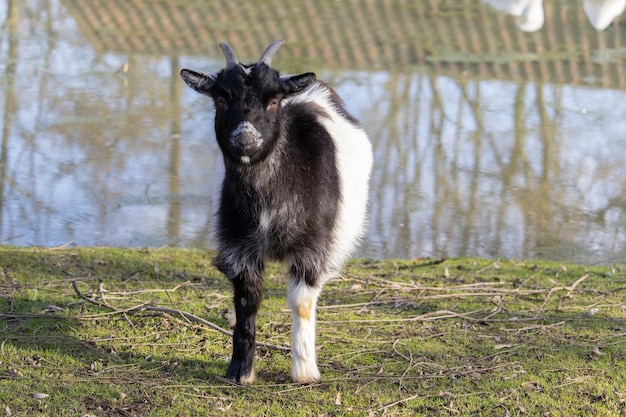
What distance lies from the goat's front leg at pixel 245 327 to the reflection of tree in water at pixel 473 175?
294 centimetres

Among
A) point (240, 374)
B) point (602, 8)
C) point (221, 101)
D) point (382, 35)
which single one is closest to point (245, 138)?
point (221, 101)

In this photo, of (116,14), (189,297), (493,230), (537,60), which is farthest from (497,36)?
(189,297)

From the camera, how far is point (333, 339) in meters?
5.59

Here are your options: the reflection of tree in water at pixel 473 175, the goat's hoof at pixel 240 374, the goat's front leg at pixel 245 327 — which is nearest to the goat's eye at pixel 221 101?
the goat's front leg at pixel 245 327

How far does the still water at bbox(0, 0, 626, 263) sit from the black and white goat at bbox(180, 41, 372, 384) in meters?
0.59

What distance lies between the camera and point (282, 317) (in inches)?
234

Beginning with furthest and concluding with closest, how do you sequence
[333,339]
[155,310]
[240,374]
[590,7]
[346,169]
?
[590,7]
[155,310]
[333,339]
[346,169]
[240,374]

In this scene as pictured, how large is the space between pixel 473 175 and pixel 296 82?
16.3 ft

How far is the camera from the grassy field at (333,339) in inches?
187

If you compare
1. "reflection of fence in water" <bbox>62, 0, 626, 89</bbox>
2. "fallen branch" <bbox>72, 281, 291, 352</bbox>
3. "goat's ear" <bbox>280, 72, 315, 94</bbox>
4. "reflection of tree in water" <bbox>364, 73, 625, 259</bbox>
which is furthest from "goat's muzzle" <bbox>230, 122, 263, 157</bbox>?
"reflection of fence in water" <bbox>62, 0, 626, 89</bbox>

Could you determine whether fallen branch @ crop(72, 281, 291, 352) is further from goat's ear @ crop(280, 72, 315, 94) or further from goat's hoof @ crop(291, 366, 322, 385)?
goat's ear @ crop(280, 72, 315, 94)

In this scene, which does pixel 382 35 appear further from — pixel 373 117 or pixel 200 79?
pixel 200 79

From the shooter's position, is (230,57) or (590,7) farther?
(590,7)

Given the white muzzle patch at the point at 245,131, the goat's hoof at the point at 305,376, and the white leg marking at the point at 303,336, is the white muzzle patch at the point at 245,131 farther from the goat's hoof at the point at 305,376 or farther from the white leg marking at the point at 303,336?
the goat's hoof at the point at 305,376
